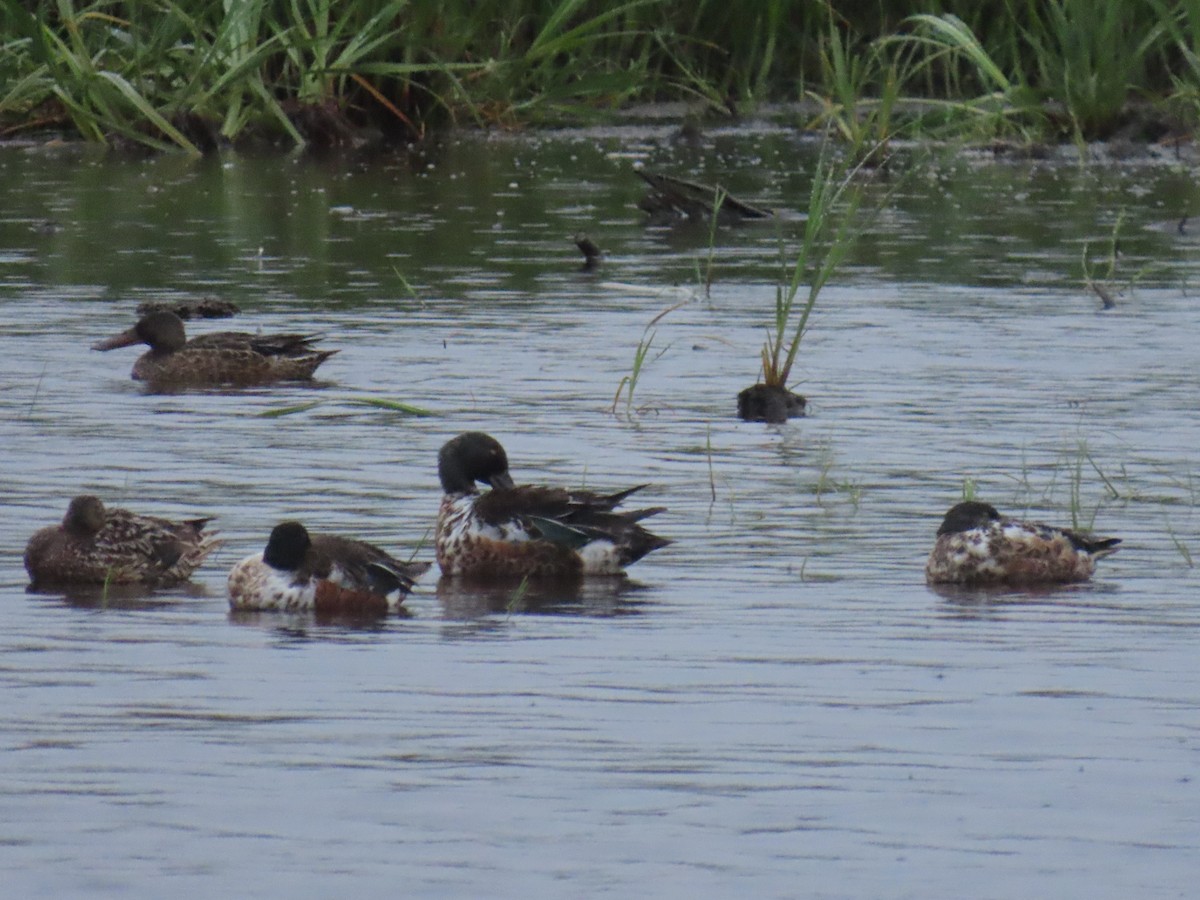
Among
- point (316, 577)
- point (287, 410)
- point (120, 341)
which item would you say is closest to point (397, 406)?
point (287, 410)

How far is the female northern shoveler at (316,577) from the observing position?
7.73 m

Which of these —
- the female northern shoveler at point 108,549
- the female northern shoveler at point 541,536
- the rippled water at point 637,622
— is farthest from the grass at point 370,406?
the female northern shoveler at point 108,549

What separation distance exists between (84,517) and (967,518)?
9.05 ft

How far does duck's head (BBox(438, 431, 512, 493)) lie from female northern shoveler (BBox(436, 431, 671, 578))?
9.8 inches

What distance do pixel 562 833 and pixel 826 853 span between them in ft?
1.77

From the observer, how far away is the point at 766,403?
37.8ft

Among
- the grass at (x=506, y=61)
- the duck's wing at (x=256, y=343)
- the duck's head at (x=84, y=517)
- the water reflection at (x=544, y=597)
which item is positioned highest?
the grass at (x=506, y=61)

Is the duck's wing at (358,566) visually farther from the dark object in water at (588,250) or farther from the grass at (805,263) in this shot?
the dark object in water at (588,250)

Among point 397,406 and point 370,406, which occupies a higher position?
point 397,406

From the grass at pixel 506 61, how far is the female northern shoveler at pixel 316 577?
16.0m

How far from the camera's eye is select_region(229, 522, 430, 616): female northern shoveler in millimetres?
7734

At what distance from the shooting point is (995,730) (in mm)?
6109

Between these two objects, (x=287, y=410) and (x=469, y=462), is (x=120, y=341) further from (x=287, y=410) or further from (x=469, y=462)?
(x=469, y=462)

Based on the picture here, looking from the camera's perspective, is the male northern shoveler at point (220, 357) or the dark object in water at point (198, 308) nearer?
the male northern shoveler at point (220, 357)
